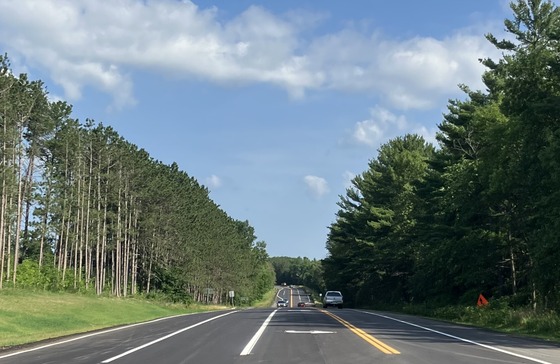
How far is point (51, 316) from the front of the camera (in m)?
29.9

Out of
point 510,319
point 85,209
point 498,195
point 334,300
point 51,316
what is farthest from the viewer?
point 85,209

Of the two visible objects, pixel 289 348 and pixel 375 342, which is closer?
pixel 289 348

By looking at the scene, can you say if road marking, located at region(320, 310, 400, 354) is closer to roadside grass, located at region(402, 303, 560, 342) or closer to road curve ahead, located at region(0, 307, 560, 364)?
road curve ahead, located at region(0, 307, 560, 364)

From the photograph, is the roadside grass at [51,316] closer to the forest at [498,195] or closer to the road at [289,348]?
the road at [289,348]

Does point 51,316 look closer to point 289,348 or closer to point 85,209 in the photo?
point 289,348

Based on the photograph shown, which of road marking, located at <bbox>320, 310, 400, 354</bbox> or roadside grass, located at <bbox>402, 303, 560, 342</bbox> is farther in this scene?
roadside grass, located at <bbox>402, 303, 560, 342</bbox>

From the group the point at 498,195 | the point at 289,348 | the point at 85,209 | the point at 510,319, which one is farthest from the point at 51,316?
the point at 85,209

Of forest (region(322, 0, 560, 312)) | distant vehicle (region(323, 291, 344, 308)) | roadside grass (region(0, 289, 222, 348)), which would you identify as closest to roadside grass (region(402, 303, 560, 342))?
forest (region(322, 0, 560, 312))

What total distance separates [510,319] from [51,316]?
21.6m

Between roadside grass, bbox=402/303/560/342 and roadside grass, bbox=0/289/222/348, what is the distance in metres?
17.4

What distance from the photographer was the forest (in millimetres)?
29562

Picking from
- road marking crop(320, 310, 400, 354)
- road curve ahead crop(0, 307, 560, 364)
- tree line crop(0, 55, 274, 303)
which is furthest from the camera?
tree line crop(0, 55, 274, 303)

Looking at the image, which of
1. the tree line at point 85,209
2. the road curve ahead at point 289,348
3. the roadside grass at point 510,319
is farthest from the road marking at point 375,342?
the tree line at point 85,209

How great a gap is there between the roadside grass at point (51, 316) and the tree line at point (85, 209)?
9105 millimetres
